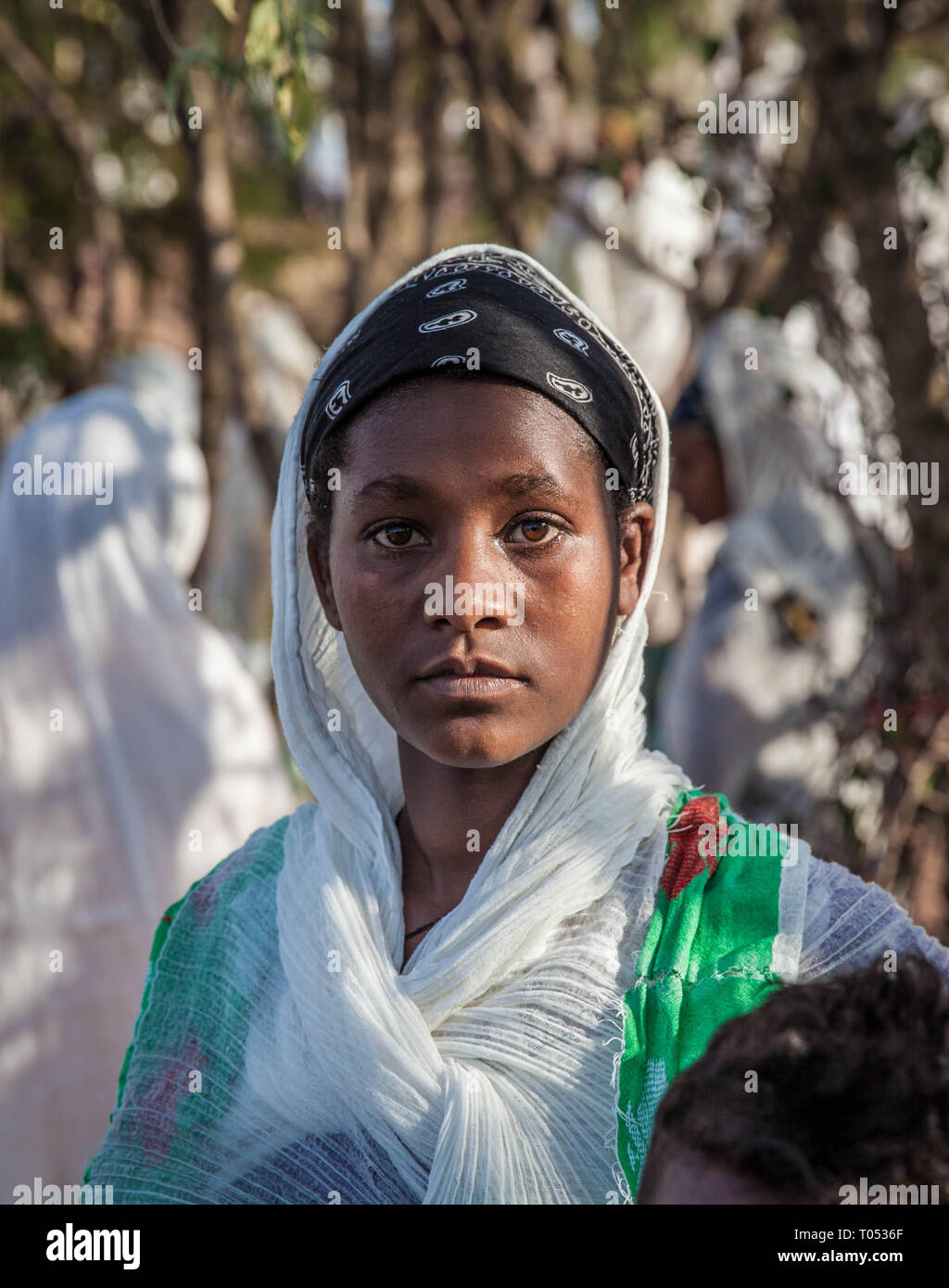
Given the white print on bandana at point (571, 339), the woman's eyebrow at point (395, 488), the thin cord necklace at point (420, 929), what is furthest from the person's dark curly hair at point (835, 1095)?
the white print on bandana at point (571, 339)

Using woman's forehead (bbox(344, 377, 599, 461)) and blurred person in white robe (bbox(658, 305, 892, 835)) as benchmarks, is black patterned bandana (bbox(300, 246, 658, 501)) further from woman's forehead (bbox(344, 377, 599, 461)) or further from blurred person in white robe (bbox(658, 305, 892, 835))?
blurred person in white robe (bbox(658, 305, 892, 835))

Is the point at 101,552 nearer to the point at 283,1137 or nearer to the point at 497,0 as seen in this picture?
the point at 283,1137

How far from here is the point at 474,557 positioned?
1348 mm

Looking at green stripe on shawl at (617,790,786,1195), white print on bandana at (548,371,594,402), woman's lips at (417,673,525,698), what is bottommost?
green stripe on shawl at (617,790,786,1195)

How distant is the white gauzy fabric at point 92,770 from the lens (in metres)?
2.96

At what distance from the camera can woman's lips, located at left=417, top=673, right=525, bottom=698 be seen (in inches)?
53.5

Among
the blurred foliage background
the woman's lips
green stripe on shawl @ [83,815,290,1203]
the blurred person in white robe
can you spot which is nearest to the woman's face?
the woman's lips

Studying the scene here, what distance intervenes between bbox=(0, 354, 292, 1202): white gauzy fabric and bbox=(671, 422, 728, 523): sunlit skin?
72.6 inches

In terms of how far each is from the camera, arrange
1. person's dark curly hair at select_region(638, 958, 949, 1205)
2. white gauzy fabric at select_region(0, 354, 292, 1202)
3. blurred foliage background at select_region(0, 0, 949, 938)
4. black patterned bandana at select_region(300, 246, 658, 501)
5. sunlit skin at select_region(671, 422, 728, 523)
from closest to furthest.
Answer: person's dark curly hair at select_region(638, 958, 949, 1205)
black patterned bandana at select_region(300, 246, 658, 501)
white gauzy fabric at select_region(0, 354, 292, 1202)
blurred foliage background at select_region(0, 0, 949, 938)
sunlit skin at select_region(671, 422, 728, 523)

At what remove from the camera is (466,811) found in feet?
4.99

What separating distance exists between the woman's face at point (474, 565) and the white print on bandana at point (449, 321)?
7 cm

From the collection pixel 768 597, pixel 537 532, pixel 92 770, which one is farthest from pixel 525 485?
pixel 768 597

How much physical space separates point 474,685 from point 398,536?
0.18 m

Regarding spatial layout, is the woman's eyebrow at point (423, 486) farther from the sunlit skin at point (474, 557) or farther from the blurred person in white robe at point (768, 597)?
the blurred person in white robe at point (768, 597)
